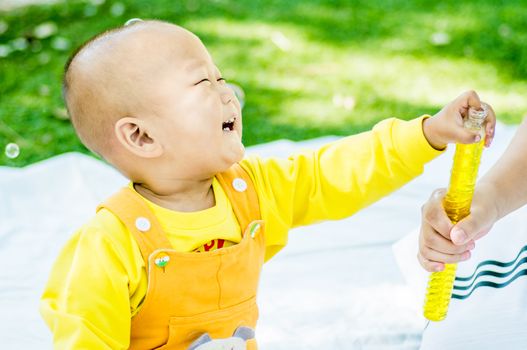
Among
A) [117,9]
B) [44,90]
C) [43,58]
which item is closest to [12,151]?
[44,90]

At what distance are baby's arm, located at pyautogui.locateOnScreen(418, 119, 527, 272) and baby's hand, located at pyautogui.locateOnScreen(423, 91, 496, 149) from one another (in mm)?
92

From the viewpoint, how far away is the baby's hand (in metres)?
1.28

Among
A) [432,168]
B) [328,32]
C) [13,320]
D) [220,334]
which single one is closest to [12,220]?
[13,320]

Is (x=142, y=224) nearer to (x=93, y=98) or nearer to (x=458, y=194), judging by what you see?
(x=93, y=98)

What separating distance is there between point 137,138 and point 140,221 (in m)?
0.13

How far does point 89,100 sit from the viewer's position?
4.31 feet

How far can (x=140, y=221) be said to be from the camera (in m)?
1.30

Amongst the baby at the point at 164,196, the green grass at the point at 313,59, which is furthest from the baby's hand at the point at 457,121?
the green grass at the point at 313,59

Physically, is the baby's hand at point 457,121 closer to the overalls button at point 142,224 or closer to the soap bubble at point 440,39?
the overalls button at point 142,224

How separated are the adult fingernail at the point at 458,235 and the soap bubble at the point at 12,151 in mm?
1500

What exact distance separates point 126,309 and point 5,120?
1537 mm

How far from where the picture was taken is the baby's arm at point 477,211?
4.32 feet

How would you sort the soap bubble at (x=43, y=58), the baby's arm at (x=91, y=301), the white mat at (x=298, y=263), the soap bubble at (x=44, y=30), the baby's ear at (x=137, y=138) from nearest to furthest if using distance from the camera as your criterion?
the baby's arm at (x=91, y=301)
the baby's ear at (x=137, y=138)
the white mat at (x=298, y=263)
the soap bubble at (x=43, y=58)
the soap bubble at (x=44, y=30)

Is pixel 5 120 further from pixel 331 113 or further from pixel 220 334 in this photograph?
pixel 220 334
